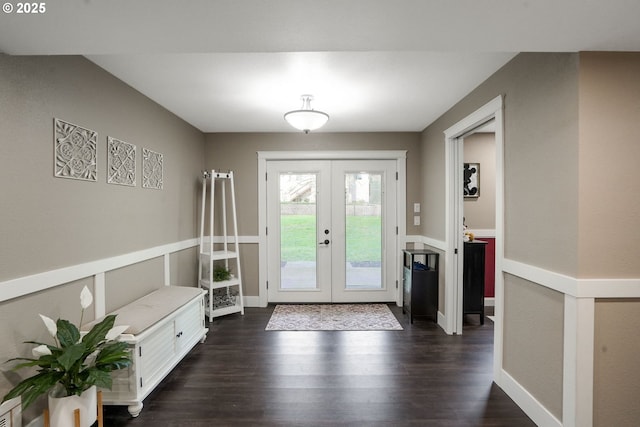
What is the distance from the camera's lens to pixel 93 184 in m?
2.27

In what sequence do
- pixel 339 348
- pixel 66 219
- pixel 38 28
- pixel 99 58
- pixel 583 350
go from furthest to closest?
1. pixel 339 348
2. pixel 99 58
3. pixel 66 219
4. pixel 583 350
5. pixel 38 28

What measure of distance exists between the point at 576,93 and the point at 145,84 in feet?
10.1

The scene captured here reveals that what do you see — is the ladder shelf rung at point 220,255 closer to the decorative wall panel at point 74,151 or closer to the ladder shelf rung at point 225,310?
the ladder shelf rung at point 225,310

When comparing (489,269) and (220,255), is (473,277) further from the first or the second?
(220,255)

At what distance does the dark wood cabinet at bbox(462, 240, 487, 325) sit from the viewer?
3.67 metres

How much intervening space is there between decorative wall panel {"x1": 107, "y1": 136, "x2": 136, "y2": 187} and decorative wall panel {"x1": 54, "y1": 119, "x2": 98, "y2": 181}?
158mm

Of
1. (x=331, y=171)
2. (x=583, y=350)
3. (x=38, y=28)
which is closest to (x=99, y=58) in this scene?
(x=38, y=28)

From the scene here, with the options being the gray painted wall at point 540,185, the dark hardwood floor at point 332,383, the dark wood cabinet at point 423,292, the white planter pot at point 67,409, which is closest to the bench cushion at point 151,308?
the white planter pot at point 67,409

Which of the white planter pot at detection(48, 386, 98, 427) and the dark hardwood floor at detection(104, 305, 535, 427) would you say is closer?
the white planter pot at detection(48, 386, 98, 427)

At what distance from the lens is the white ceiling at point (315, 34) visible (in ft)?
4.48

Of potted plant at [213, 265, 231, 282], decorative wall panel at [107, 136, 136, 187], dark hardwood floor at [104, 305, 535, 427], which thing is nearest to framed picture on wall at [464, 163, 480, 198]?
dark hardwood floor at [104, 305, 535, 427]

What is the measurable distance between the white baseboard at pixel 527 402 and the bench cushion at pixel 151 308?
2.64 metres

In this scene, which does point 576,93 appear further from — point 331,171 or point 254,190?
point 254,190

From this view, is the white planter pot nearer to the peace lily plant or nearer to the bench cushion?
the peace lily plant
